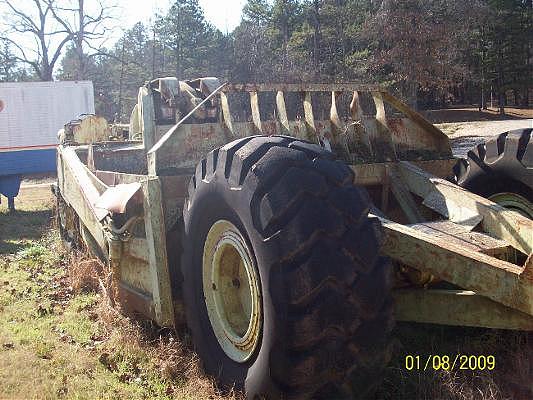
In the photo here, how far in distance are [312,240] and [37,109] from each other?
1678cm

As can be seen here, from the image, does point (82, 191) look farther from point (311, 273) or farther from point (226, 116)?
point (311, 273)

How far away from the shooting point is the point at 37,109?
1742cm

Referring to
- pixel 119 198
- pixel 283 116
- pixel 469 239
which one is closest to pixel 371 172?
pixel 283 116

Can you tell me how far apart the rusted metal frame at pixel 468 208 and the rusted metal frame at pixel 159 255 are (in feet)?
5.86

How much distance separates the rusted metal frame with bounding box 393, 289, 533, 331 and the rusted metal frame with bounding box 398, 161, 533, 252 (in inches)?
20.8

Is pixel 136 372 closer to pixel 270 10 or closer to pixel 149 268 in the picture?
pixel 149 268

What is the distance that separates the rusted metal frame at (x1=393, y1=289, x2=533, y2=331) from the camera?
2.71 metres

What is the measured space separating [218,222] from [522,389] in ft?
5.97

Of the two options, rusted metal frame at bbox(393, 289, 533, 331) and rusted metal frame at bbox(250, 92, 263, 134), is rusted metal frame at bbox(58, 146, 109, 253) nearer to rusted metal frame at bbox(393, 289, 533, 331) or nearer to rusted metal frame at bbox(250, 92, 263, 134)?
rusted metal frame at bbox(250, 92, 263, 134)

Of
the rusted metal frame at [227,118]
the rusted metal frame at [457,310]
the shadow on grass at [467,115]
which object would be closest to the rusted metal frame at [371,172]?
the rusted metal frame at [227,118]

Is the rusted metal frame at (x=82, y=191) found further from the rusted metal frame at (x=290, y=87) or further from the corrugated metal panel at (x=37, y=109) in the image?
the corrugated metal panel at (x=37, y=109)

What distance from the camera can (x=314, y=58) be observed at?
88.8ft

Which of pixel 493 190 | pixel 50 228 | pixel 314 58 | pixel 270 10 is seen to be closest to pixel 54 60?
pixel 270 10
